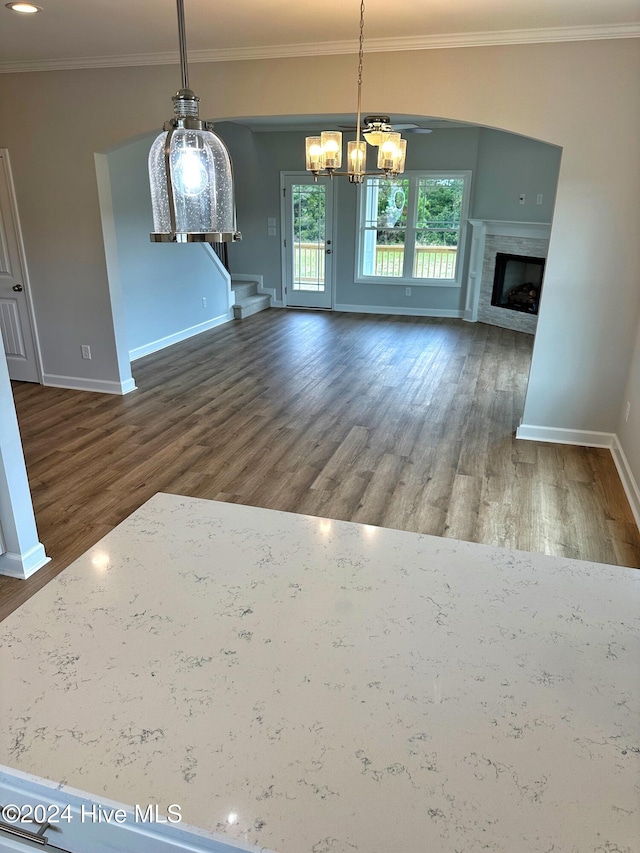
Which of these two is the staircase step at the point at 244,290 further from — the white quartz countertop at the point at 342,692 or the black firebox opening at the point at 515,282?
the white quartz countertop at the point at 342,692

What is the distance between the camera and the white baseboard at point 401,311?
8.83 m

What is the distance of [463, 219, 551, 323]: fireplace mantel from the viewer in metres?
7.52

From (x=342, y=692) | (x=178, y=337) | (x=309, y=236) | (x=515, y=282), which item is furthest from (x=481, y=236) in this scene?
(x=342, y=692)

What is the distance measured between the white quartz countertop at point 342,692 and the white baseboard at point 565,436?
3210 millimetres

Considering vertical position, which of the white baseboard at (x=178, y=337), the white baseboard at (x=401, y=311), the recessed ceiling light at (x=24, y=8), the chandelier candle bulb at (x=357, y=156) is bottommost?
the white baseboard at (x=178, y=337)

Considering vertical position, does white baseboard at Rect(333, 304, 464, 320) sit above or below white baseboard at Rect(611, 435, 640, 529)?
above

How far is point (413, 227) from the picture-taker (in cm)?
862

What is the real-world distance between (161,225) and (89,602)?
0.79m

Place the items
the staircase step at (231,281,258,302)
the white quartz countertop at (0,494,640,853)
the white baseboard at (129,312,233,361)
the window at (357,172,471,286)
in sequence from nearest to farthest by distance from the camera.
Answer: the white quartz countertop at (0,494,640,853), the white baseboard at (129,312,233,361), the window at (357,172,471,286), the staircase step at (231,281,258,302)

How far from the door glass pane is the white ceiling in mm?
4878

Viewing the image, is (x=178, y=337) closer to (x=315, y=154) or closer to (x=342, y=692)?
(x=315, y=154)

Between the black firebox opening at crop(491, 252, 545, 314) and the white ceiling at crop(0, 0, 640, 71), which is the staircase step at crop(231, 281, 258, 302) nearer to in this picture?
the black firebox opening at crop(491, 252, 545, 314)

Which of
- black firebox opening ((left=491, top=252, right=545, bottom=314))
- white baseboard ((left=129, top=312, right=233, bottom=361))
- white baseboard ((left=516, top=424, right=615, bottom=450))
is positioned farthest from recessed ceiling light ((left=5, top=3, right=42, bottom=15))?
black firebox opening ((left=491, top=252, right=545, bottom=314))

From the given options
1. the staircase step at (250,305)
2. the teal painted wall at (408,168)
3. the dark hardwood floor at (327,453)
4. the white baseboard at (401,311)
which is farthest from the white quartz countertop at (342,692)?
the white baseboard at (401,311)
